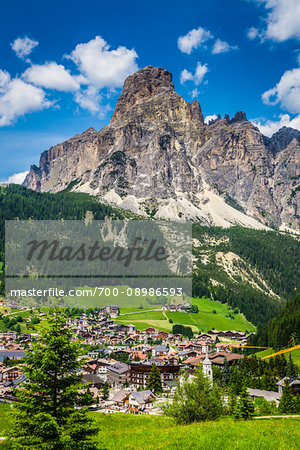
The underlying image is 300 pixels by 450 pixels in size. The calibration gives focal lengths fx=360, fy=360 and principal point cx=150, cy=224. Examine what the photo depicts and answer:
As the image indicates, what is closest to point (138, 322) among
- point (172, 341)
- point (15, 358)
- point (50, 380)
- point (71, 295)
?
point (172, 341)

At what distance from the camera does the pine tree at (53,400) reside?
1488cm

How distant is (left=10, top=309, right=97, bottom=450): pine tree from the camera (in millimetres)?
14883

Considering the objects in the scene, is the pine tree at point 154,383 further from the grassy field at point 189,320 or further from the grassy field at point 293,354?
the grassy field at point 189,320

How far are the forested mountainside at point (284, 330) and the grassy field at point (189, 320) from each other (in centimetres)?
5483

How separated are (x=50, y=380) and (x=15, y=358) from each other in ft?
335

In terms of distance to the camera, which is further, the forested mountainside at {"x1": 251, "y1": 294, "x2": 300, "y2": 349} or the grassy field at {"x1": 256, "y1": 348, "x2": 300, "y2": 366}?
the forested mountainside at {"x1": 251, "y1": 294, "x2": 300, "y2": 349}

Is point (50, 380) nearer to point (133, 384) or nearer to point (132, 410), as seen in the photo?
point (132, 410)

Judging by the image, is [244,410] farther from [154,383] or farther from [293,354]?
[293,354]

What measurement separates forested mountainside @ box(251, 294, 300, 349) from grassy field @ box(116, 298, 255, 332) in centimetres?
5483

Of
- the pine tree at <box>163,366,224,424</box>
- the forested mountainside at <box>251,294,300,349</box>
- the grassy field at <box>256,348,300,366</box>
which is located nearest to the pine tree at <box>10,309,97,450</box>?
the pine tree at <box>163,366,224,424</box>

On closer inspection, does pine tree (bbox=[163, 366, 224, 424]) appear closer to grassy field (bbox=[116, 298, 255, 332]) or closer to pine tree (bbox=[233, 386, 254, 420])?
pine tree (bbox=[233, 386, 254, 420])

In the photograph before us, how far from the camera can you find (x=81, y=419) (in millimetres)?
Result: 15711

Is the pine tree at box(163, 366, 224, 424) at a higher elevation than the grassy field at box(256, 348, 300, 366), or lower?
higher

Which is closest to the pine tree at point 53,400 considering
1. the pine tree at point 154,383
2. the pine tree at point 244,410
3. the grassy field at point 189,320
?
the pine tree at point 244,410
